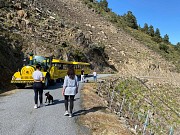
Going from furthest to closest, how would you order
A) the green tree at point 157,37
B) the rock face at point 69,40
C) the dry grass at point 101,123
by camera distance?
the green tree at point 157,37
the rock face at point 69,40
the dry grass at point 101,123

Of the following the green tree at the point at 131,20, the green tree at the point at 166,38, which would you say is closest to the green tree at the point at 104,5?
the green tree at the point at 131,20

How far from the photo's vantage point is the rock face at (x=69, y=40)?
3762 centimetres

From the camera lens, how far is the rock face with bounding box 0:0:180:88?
37.6m

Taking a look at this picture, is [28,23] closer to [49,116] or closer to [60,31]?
[60,31]

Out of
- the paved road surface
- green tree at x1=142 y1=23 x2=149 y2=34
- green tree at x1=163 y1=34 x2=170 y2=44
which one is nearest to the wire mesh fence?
the paved road surface

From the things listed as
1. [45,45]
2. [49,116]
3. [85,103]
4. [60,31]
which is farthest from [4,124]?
[60,31]

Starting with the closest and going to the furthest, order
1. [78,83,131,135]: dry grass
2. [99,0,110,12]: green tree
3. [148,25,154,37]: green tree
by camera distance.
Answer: [78,83,131,135]: dry grass, [148,25,154,37]: green tree, [99,0,110,12]: green tree

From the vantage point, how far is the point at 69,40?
5244 centimetres

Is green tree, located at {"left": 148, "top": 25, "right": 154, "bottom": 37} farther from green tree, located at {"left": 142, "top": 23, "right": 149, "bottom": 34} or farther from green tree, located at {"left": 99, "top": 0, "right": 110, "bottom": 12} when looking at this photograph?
green tree, located at {"left": 99, "top": 0, "right": 110, "bottom": 12}

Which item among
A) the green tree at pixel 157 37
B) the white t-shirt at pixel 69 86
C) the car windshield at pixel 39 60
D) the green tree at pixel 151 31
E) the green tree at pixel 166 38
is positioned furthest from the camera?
the green tree at pixel 166 38

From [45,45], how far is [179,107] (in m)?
20.3

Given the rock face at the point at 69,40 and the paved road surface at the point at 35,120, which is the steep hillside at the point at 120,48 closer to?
the rock face at the point at 69,40

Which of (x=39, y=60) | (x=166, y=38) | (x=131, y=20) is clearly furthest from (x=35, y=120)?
(x=166, y=38)

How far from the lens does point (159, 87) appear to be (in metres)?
45.1
